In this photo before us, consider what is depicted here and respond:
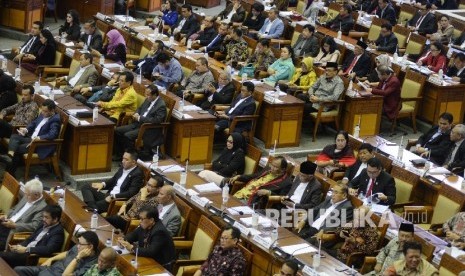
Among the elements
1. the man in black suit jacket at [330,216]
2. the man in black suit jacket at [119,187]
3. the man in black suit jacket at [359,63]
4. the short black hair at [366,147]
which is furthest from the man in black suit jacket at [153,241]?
the man in black suit jacket at [359,63]

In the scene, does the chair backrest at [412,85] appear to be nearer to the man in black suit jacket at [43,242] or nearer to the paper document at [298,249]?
the paper document at [298,249]

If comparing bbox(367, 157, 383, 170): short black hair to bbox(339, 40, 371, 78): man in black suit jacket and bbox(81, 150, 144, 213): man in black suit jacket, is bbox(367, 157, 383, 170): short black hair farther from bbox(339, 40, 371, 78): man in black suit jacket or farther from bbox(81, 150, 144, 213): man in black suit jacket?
bbox(339, 40, 371, 78): man in black suit jacket

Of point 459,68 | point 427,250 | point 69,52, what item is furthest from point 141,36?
point 427,250

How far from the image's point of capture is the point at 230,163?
1350cm

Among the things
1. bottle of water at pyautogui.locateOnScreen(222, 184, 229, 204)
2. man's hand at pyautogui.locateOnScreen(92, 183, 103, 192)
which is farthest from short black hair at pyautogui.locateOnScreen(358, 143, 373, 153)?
man's hand at pyautogui.locateOnScreen(92, 183, 103, 192)

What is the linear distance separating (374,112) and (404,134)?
2.44 ft

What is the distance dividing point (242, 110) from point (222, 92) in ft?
2.28

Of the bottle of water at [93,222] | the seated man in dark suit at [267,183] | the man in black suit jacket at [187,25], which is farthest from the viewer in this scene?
the man in black suit jacket at [187,25]

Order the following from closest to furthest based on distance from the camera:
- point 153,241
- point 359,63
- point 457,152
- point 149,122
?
point 153,241 → point 457,152 → point 149,122 → point 359,63

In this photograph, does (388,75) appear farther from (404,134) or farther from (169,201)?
(169,201)

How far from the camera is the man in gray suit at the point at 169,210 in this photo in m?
11.6

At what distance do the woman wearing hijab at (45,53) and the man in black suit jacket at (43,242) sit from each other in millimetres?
6146

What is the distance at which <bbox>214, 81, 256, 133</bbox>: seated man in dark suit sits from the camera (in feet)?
49.5

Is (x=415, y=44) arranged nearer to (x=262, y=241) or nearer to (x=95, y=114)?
(x=95, y=114)
